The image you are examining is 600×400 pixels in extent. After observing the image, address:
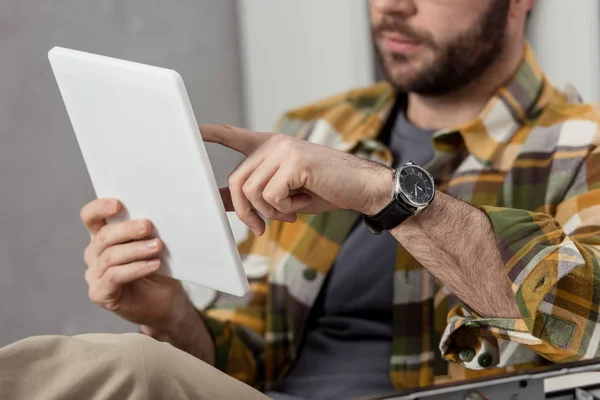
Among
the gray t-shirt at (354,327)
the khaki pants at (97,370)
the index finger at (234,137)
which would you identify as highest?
the index finger at (234,137)

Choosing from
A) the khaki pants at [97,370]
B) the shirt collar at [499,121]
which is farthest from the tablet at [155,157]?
the shirt collar at [499,121]

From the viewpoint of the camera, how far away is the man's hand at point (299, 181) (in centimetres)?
88


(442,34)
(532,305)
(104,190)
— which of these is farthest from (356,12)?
(532,305)

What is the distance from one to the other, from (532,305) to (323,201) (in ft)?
0.86

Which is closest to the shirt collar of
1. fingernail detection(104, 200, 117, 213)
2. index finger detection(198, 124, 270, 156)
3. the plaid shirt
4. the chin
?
the plaid shirt

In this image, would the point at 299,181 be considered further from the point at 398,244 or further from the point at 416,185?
the point at 398,244

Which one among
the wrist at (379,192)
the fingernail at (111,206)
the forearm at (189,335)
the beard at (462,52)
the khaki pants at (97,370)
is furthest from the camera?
the beard at (462,52)

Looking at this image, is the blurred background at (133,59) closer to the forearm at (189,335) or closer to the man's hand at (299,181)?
the forearm at (189,335)

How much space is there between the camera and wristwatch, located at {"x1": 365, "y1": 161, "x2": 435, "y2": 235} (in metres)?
0.93

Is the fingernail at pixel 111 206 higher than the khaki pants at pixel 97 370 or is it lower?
higher

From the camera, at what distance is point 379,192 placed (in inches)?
37.0

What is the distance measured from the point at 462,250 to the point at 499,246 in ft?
0.14

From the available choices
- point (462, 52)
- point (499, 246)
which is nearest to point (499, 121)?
point (462, 52)

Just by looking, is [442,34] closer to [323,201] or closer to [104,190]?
[323,201]
